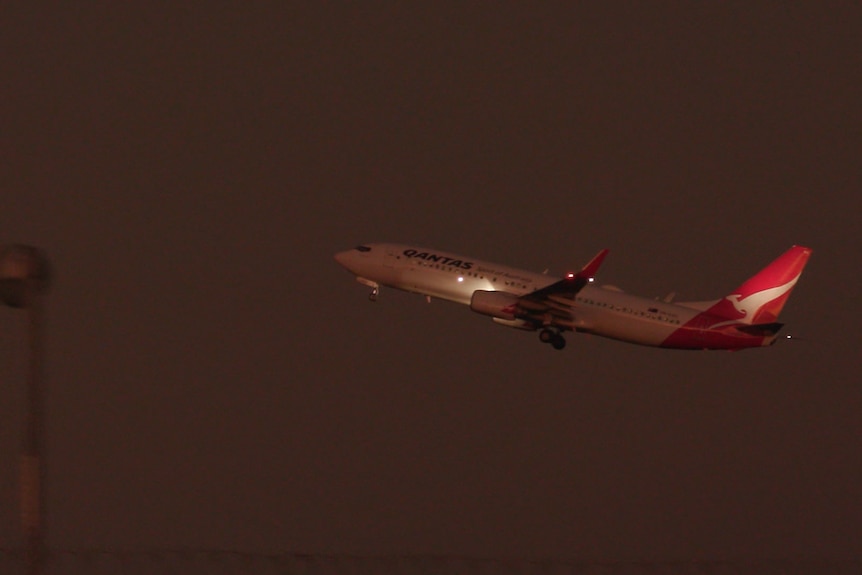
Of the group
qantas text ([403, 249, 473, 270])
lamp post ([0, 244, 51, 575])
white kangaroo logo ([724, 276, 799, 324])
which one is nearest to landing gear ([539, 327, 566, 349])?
qantas text ([403, 249, 473, 270])

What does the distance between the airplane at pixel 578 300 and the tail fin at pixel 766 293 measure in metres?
0.05

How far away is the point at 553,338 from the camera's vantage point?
68688 mm

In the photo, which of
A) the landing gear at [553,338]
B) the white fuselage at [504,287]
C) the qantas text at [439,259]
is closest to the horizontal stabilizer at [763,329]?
the white fuselage at [504,287]

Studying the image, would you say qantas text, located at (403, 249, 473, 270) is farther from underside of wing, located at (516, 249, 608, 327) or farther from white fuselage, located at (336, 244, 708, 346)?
underside of wing, located at (516, 249, 608, 327)

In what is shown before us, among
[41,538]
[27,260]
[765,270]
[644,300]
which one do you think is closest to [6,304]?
[27,260]

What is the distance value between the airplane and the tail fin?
0.15ft

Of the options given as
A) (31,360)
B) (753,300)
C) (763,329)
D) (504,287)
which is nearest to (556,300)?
(504,287)

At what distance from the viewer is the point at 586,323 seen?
2623 inches

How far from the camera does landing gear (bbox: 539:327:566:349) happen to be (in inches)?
2702

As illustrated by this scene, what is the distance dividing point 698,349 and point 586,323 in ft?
17.0

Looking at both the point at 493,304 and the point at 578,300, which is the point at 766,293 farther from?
the point at 493,304

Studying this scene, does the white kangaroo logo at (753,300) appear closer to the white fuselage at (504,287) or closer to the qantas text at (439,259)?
the white fuselage at (504,287)

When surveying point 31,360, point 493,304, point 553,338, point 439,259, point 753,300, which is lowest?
point 553,338

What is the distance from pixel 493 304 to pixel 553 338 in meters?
4.56
